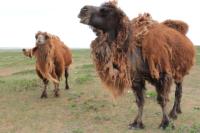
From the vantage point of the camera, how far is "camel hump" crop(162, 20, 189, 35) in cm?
1026

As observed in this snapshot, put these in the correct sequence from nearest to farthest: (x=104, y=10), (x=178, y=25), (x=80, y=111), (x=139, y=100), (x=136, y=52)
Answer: (x=104, y=10) < (x=136, y=52) < (x=139, y=100) < (x=178, y=25) < (x=80, y=111)

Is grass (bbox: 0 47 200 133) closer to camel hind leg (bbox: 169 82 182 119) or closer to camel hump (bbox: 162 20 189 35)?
camel hind leg (bbox: 169 82 182 119)

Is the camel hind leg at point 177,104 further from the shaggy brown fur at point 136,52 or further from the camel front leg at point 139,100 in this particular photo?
the camel front leg at point 139,100

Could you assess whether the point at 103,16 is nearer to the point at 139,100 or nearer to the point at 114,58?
the point at 114,58

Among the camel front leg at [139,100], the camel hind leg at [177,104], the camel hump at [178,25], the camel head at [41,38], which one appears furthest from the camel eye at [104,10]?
the camel head at [41,38]

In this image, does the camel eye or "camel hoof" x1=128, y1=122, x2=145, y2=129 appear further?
"camel hoof" x1=128, y1=122, x2=145, y2=129

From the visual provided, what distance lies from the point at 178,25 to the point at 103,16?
3.52m

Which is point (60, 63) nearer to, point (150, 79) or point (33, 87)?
point (33, 87)

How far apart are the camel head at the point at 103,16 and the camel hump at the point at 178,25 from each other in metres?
3.17

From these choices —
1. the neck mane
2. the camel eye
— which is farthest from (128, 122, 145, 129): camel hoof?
the camel eye

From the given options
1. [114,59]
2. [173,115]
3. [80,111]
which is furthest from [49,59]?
[114,59]

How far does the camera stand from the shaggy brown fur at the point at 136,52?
7246 mm

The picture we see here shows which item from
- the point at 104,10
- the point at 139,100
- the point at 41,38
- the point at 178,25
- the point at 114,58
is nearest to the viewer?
the point at 104,10

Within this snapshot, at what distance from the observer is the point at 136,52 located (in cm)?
819
